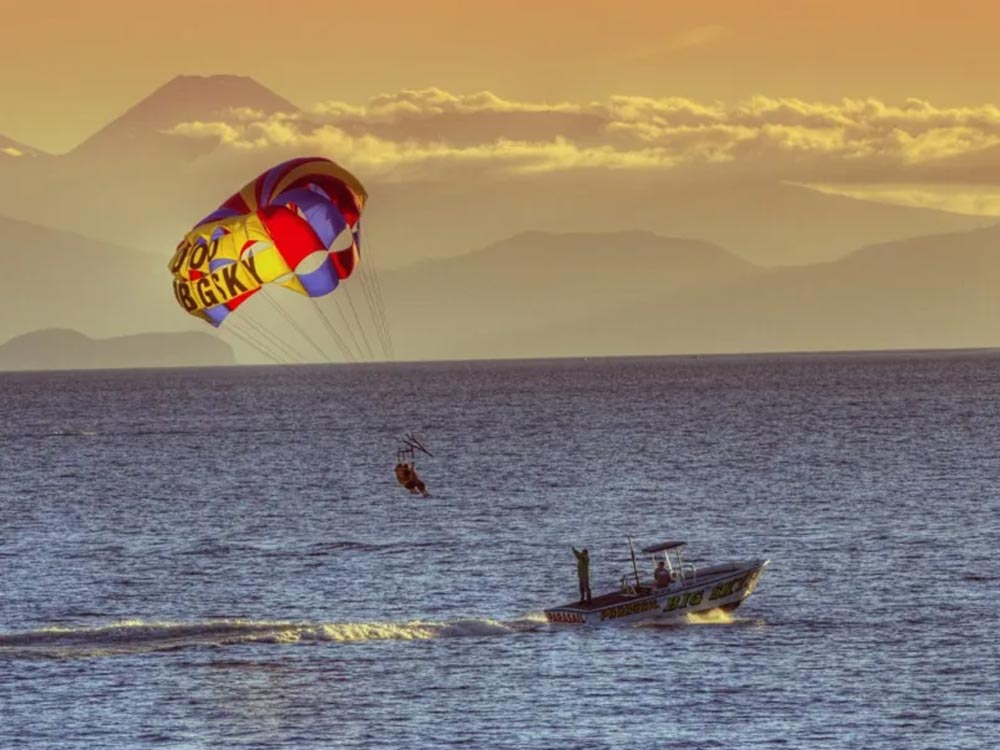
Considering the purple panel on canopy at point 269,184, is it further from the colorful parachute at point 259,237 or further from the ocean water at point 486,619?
the ocean water at point 486,619

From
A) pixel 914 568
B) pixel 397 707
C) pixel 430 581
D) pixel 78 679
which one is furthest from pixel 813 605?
pixel 78 679

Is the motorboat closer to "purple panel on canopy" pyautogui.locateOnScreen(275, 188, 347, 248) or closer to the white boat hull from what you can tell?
the white boat hull

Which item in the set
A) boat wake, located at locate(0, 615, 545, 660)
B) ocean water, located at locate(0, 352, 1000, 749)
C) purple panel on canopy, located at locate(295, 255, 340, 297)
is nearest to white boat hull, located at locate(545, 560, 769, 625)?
ocean water, located at locate(0, 352, 1000, 749)

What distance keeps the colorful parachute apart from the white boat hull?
608 inches

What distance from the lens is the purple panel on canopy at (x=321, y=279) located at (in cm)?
7281

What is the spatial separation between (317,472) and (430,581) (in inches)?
2873

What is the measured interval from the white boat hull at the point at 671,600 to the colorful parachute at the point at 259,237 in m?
15.4

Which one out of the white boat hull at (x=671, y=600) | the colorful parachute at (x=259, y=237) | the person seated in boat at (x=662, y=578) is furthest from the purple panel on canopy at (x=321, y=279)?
the person seated in boat at (x=662, y=578)

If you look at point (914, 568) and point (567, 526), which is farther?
point (567, 526)

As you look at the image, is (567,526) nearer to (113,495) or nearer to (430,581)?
(430,581)

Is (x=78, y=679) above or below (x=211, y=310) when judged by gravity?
below

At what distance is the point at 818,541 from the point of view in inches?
3799

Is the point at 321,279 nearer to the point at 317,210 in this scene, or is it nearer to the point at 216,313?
the point at 317,210

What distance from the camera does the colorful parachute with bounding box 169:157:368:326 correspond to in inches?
2766
